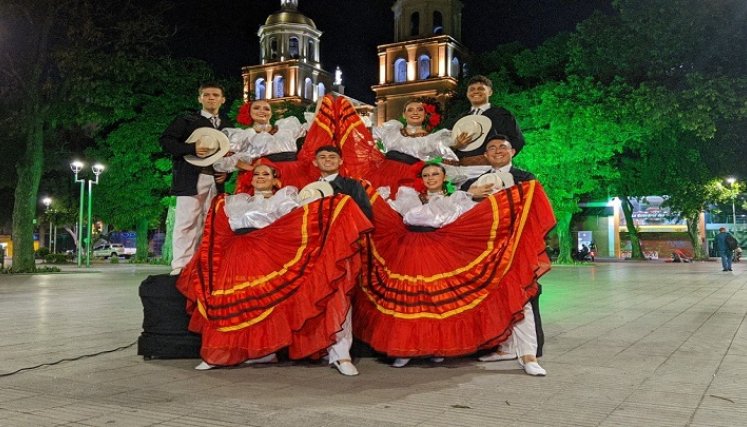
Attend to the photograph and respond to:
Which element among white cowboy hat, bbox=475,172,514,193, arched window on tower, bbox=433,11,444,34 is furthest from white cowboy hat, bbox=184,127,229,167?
arched window on tower, bbox=433,11,444,34

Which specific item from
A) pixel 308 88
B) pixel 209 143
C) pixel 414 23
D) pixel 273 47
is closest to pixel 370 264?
pixel 209 143

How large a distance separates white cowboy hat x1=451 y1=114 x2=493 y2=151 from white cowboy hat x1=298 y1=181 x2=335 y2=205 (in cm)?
155

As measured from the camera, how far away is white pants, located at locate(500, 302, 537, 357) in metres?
6.01

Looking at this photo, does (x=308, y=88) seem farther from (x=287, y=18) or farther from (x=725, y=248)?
(x=725, y=248)

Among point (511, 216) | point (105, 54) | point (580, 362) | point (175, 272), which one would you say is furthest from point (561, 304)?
point (105, 54)

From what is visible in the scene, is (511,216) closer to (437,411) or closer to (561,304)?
(437,411)

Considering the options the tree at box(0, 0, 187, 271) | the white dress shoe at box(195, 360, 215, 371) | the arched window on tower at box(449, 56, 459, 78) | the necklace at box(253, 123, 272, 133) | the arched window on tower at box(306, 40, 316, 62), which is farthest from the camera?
the arched window on tower at box(306, 40, 316, 62)

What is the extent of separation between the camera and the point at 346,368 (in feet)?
19.2

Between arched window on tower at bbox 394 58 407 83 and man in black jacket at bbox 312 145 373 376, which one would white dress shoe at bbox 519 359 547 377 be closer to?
man in black jacket at bbox 312 145 373 376

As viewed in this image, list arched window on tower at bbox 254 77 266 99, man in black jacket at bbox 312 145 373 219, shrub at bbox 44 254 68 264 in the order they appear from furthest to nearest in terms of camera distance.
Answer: arched window on tower at bbox 254 77 266 99 → shrub at bbox 44 254 68 264 → man in black jacket at bbox 312 145 373 219

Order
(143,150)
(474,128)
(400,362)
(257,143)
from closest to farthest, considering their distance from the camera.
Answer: (400,362), (474,128), (257,143), (143,150)

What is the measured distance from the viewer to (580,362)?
6.43m

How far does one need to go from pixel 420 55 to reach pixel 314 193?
177 ft

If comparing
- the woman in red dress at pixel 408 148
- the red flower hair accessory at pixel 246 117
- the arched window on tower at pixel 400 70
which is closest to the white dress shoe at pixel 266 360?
the woman in red dress at pixel 408 148
